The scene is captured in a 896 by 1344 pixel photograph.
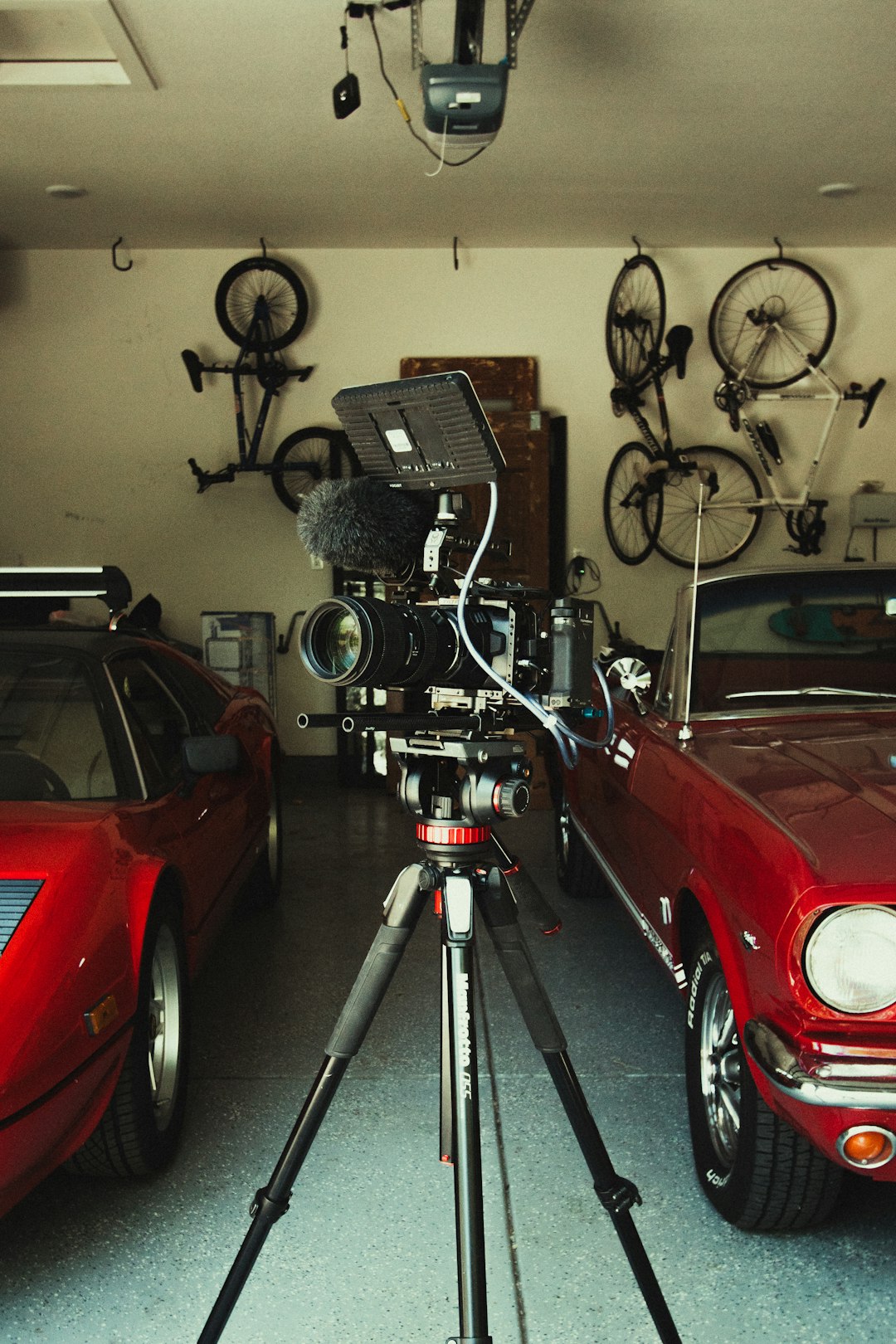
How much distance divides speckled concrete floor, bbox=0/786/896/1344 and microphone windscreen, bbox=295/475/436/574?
136 cm

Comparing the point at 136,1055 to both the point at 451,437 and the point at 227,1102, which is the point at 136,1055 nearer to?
the point at 227,1102

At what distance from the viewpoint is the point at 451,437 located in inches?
59.7

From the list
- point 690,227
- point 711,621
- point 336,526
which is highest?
point 690,227

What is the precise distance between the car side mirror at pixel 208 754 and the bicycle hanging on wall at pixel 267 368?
497 cm

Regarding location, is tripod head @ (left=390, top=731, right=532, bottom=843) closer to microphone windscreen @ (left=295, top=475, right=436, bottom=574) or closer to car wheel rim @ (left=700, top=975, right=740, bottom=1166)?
microphone windscreen @ (left=295, top=475, right=436, bottom=574)

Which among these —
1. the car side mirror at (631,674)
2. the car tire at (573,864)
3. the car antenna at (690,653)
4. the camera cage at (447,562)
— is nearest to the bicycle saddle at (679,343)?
the car tire at (573,864)

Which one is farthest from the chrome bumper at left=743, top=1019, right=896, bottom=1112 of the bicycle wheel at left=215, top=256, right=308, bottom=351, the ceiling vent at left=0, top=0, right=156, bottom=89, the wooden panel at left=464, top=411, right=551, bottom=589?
the bicycle wheel at left=215, top=256, right=308, bottom=351

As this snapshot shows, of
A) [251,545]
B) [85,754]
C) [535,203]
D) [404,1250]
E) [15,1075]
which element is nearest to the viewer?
[15,1075]

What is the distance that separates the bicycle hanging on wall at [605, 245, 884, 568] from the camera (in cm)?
748

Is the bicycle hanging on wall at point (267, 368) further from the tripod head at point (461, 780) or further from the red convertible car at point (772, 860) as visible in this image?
the tripod head at point (461, 780)

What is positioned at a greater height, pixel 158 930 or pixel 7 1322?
pixel 158 930

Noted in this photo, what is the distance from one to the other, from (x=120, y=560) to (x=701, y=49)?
16.3ft

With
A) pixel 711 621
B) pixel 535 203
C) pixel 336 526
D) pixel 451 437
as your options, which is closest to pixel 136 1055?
pixel 336 526

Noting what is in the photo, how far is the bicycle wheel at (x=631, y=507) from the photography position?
7.60 m
